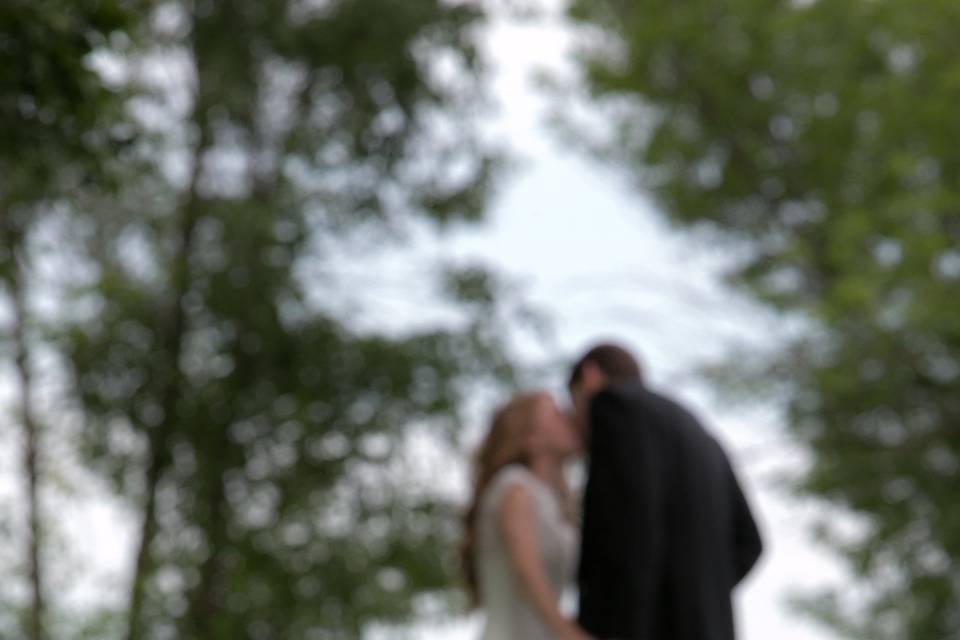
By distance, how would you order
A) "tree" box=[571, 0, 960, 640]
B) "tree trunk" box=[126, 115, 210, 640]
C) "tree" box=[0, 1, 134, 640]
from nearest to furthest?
"tree" box=[0, 1, 134, 640], "tree trunk" box=[126, 115, 210, 640], "tree" box=[571, 0, 960, 640]

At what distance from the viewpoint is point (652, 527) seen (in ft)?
11.9

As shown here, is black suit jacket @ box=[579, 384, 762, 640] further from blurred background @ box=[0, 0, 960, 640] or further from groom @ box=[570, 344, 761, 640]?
blurred background @ box=[0, 0, 960, 640]

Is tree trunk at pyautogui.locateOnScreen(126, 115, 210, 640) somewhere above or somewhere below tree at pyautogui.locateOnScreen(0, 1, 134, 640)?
above

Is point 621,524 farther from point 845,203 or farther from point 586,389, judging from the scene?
point 845,203

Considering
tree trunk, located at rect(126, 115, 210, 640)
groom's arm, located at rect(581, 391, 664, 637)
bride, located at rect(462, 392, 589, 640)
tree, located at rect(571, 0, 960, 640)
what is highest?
tree, located at rect(571, 0, 960, 640)

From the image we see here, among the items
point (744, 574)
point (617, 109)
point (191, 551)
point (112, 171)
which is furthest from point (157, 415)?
point (617, 109)

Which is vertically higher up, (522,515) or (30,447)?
(30,447)

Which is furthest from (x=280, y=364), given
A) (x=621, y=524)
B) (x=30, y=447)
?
(x=621, y=524)

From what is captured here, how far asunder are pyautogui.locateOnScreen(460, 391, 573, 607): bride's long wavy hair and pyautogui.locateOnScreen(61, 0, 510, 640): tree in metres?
3.93

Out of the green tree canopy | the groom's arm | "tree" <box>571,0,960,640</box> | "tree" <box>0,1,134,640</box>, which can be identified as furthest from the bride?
"tree" <box>571,0,960,640</box>

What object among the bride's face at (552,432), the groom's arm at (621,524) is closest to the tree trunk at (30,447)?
the bride's face at (552,432)

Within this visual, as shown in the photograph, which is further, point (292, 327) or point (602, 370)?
point (292, 327)

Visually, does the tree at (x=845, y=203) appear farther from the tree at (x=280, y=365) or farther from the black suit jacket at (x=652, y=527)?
the black suit jacket at (x=652, y=527)

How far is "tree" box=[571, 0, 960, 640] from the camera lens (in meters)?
10.1
